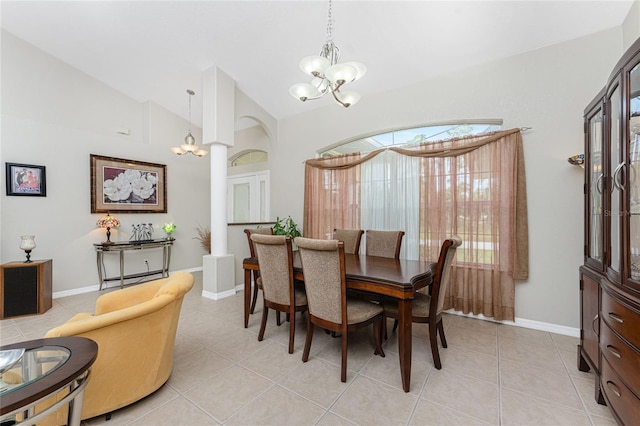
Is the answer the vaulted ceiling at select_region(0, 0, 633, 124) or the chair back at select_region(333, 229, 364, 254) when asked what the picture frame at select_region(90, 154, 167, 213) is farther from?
the chair back at select_region(333, 229, 364, 254)

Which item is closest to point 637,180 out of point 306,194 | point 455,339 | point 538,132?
point 538,132

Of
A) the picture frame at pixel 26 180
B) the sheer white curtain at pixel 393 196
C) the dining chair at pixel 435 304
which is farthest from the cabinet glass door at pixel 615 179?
the picture frame at pixel 26 180

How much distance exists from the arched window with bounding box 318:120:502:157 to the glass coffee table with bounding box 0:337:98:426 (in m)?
3.69

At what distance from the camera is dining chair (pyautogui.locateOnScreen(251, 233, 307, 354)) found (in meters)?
2.21

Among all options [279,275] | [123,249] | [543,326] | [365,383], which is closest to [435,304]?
[365,383]

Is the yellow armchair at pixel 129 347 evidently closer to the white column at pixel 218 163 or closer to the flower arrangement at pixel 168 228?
the white column at pixel 218 163

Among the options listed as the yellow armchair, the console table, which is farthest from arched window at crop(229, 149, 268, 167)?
the yellow armchair

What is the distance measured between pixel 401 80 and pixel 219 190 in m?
3.07

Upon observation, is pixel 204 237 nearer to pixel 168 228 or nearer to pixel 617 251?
pixel 168 228

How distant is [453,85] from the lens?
3.24m

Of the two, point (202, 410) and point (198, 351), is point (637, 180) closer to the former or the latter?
point (202, 410)

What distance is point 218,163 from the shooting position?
3941 millimetres

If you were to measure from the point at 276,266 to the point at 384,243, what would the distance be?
140 cm

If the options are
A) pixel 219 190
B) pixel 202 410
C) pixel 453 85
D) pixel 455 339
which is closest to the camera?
pixel 202 410
